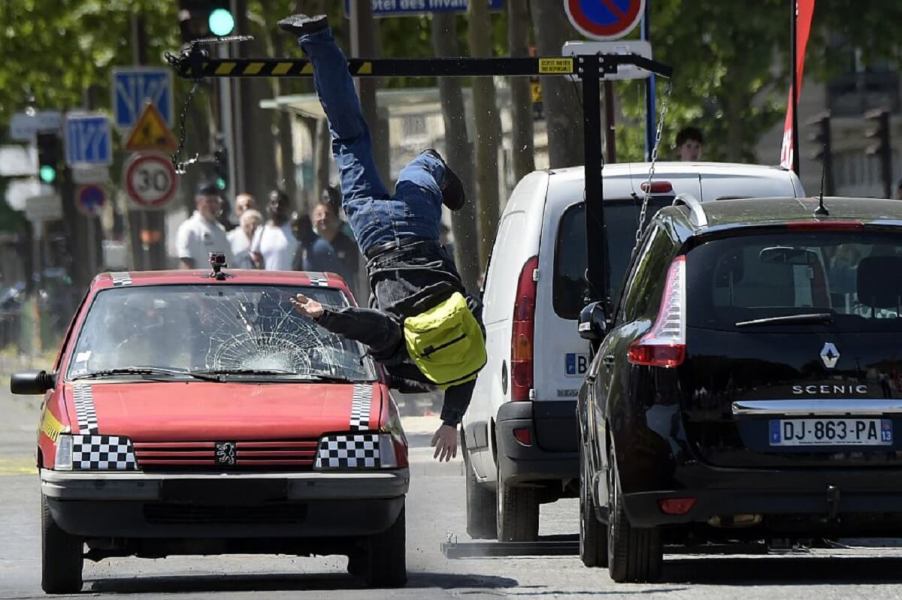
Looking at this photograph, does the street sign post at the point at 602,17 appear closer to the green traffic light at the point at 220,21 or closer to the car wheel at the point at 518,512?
the green traffic light at the point at 220,21

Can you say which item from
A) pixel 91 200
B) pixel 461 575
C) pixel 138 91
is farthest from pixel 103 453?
pixel 91 200

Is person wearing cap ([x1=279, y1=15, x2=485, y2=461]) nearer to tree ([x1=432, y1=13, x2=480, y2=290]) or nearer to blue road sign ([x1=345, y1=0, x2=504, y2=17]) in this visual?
blue road sign ([x1=345, y1=0, x2=504, y2=17])

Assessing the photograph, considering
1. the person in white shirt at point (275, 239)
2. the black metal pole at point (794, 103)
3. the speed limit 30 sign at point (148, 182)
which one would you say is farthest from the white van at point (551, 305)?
the speed limit 30 sign at point (148, 182)

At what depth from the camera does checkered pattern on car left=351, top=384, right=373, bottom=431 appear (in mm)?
10688

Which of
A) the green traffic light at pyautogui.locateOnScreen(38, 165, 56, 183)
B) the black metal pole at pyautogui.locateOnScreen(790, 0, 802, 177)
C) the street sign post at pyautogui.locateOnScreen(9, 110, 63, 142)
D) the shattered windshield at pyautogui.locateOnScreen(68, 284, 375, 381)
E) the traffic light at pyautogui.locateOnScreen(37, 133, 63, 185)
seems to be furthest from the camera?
the street sign post at pyautogui.locateOnScreen(9, 110, 63, 142)

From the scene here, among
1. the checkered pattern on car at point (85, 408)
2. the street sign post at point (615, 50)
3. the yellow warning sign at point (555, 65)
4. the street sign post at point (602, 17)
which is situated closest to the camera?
the checkered pattern on car at point (85, 408)

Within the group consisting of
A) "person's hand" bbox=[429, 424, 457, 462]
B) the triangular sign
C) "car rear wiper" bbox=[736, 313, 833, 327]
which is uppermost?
the triangular sign

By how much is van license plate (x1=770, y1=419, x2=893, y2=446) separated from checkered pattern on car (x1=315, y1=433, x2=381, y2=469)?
1.80 m

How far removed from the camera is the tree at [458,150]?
25562mm

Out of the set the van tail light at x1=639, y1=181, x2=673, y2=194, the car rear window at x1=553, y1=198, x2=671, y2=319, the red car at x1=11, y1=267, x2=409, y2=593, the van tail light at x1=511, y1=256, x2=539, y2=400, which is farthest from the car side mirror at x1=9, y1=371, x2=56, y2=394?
the van tail light at x1=639, y1=181, x2=673, y2=194

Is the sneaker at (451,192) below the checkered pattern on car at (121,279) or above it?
above

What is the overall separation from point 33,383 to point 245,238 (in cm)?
→ 1335

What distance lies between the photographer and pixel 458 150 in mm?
26359

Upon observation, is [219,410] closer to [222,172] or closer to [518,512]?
[518,512]
